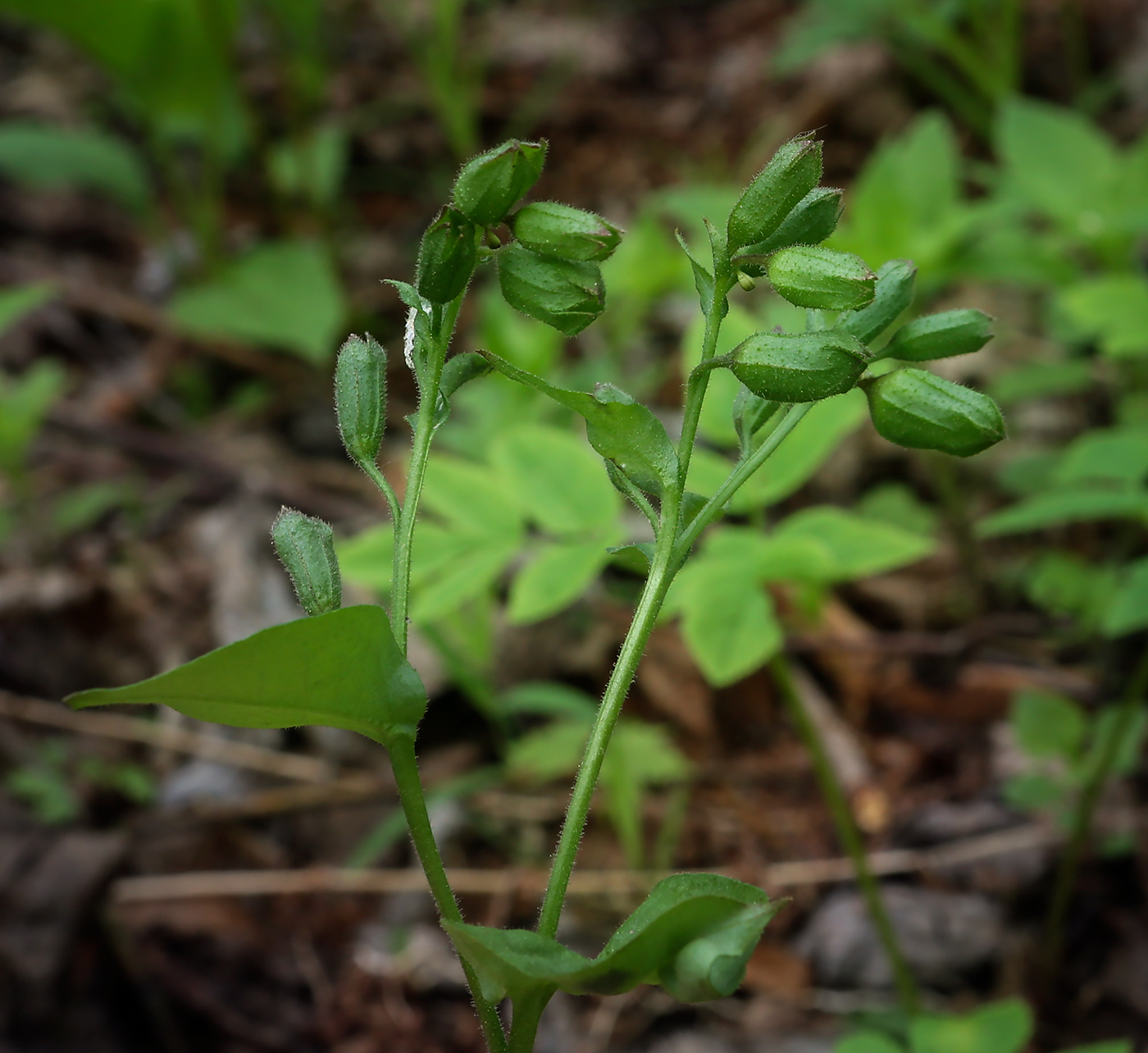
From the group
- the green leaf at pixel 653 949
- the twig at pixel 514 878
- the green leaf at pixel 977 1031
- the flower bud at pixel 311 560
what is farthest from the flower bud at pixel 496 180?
the twig at pixel 514 878

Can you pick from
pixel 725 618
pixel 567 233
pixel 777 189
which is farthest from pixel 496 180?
pixel 725 618

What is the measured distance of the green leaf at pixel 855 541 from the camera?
1.58 meters

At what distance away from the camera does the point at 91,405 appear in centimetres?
362

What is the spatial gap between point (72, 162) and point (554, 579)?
3.03 m

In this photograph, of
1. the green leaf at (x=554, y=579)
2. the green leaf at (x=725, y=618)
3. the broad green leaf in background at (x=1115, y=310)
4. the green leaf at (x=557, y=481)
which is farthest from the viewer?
the broad green leaf in background at (x=1115, y=310)

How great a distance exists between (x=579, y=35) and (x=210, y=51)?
2.84 metres

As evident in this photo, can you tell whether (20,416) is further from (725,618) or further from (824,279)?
(824,279)

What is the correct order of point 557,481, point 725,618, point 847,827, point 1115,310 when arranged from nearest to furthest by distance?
point 725,618 → point 847,827 → point 557,481 → point 1115,310

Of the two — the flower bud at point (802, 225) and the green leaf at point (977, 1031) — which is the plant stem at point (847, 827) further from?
the flower bud at point (802, 225)

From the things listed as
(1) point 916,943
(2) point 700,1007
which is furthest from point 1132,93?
(2) point 700,1007

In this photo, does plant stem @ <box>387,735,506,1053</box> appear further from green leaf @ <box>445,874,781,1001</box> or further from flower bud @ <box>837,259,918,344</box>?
flower bud @ <box>837,259,918,344</box>

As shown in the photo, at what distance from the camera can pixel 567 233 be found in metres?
0.87

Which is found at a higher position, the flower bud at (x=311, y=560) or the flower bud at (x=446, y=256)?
the flower bud at (x=446, y=256)

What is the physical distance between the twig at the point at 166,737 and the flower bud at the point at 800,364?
1.68 meters
